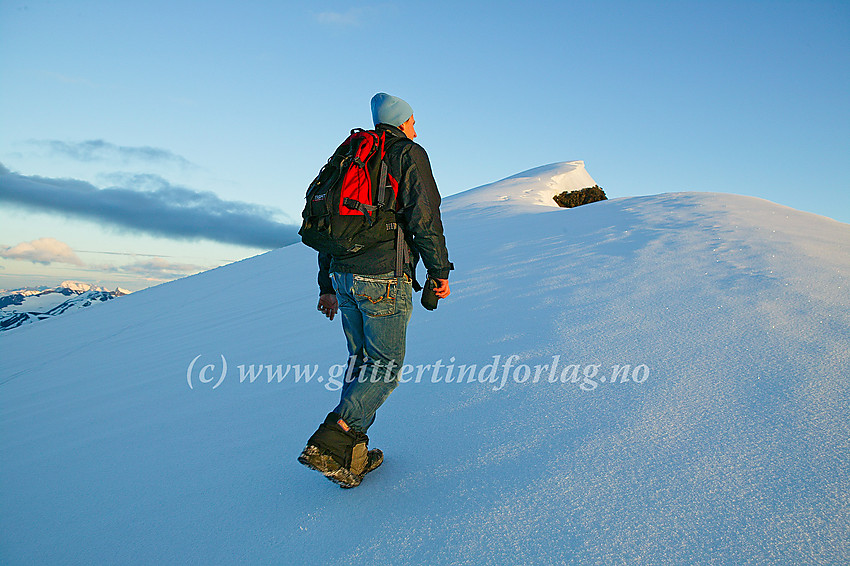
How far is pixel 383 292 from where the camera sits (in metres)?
1.95

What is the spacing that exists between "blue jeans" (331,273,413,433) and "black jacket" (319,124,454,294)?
0.05 m

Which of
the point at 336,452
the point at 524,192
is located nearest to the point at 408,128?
the point at 336,452

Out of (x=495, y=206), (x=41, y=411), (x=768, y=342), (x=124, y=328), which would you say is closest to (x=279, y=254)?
(x=124, y=328)

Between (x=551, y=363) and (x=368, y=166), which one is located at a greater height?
(x=368, y=166)

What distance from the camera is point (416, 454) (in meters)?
Answer: 2.22

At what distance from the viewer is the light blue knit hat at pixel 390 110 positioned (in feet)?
6.87

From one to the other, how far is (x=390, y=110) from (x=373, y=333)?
3.05ft

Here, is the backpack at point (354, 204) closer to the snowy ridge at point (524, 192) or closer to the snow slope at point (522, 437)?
the snow slope at point (522, 437)

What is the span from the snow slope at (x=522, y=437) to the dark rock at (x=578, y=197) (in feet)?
44.0

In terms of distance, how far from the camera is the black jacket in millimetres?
1930

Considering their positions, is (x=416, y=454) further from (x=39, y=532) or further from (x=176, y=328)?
(x=176, y=328)

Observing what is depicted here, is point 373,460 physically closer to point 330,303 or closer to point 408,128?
A: point 330,303

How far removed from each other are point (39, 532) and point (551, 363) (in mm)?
2505

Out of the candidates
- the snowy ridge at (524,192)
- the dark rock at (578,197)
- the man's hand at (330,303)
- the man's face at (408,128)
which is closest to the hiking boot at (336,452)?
the man's hand at (330,303)
